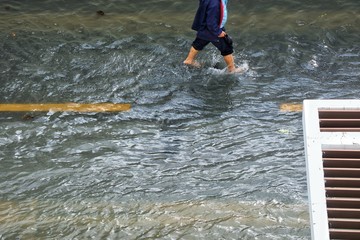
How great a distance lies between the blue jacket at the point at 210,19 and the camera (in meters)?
6.09

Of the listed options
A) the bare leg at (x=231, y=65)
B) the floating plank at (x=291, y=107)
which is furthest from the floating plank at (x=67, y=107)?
the floating plank at (x=291, y=107)

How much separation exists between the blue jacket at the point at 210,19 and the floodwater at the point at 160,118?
20.3 inches

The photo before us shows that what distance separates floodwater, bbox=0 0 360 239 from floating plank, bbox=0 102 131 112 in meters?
0.10

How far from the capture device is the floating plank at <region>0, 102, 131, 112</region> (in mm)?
6074

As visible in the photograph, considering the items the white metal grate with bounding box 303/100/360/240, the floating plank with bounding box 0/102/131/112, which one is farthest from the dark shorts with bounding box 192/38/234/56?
the white metal grate with bounding box 303/100/360/240

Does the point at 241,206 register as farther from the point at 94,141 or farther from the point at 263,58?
the point at 263,58

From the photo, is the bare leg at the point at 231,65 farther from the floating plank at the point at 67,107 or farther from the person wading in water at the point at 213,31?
the floating plank at the point at 67,107

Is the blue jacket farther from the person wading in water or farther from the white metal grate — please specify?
the white metal grate

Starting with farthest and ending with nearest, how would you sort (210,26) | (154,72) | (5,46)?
(5,46), (154,72), (210,26)

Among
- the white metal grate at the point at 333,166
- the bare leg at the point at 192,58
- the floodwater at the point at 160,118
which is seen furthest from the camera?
the bare leg at the point at 192,58

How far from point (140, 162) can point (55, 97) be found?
5.64ft

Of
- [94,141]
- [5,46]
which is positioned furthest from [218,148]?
[5,46]

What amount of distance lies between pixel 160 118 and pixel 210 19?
1.27 metres

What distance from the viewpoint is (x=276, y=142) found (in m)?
5.35
